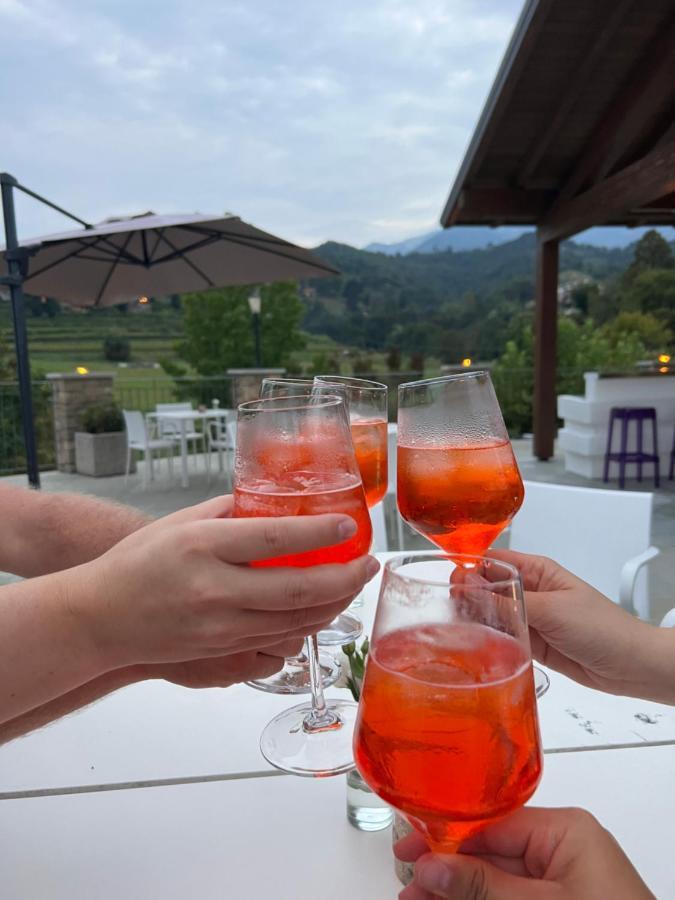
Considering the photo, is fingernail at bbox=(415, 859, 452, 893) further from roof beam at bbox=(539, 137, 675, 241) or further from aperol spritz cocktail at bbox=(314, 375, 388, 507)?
roof beam at bbox=(539, 137, 675, 241)

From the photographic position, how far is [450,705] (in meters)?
0.50

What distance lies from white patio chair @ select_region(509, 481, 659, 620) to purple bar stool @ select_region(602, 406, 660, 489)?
5.67m

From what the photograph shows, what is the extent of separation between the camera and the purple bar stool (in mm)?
7703

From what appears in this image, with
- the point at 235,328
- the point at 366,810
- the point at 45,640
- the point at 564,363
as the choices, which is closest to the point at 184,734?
the point at 366,810

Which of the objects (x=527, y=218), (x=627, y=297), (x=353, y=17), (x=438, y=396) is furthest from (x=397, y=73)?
(x=438, y=396)

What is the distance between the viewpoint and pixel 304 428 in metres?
0.71

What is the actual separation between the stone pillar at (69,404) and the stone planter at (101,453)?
0.85ft

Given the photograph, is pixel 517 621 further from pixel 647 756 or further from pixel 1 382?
pixel 1 382

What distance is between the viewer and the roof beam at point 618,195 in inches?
230

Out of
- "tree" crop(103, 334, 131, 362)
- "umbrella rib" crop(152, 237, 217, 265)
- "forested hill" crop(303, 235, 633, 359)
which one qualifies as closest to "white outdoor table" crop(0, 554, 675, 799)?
"umbrella rib" crop(152, 237, 217, 265)

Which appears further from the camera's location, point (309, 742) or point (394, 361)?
point (394, 361)

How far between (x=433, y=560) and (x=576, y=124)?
8.18m

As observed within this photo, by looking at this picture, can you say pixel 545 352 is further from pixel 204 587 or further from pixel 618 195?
pixel 204 587

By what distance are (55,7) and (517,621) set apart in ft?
73.3
